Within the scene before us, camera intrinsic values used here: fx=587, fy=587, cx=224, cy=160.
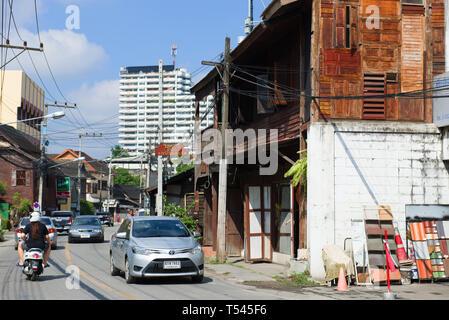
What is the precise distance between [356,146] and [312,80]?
7.32ft

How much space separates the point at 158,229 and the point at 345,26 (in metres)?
7.70

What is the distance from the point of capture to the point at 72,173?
294 feet

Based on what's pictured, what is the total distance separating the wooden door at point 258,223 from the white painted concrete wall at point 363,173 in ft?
19.0

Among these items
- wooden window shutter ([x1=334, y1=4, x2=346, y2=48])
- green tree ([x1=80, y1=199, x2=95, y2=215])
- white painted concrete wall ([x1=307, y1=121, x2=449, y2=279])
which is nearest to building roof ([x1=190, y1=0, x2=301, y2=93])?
wooden window shutter ([x1=334, y1=4, x2=346, y2=48])

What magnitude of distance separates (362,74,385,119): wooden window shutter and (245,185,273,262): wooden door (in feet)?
20.6

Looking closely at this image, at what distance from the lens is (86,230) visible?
111ft

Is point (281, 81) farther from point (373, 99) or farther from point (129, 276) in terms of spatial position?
point (129, 276)

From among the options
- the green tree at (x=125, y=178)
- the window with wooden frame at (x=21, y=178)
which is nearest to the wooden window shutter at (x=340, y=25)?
the window with wooden frame at (x=21, y=178)

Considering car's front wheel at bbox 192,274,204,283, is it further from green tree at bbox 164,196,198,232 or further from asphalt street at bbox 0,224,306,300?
green tree at bbox 164,196,198,232

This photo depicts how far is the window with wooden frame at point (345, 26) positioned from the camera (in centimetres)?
1652

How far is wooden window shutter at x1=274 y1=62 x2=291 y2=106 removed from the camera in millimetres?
19741
